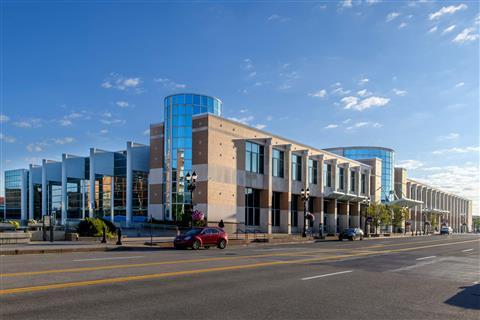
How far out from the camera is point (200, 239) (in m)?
27.6

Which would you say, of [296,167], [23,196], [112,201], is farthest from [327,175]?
[23,196]

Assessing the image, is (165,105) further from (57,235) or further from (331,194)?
(331,194)

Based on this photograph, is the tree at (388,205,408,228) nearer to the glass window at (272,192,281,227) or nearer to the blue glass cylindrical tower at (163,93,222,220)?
the glass window at (272,192,281,227)

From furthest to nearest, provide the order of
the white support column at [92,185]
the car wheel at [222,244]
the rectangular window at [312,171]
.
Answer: the white support column at [92,185], the rectangular window at [312,171], the car wheel at [222,244]

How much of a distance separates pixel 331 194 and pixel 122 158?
32.4 m

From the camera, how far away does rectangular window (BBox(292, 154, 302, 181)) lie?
61906mm

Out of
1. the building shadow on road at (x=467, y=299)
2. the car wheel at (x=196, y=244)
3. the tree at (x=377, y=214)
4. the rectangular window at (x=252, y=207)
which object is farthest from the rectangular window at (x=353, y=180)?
the building shadow on road at (x=467, y=299)

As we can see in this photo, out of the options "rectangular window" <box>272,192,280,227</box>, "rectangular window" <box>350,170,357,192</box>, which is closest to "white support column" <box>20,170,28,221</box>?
"rectangular window" <box>272,192,280,227</box>

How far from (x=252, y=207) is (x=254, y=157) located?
6250 millimetres

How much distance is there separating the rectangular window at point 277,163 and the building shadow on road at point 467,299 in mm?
45214

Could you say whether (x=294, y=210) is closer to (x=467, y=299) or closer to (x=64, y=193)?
(x=64, y=193)

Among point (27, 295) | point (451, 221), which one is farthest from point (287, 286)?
point (451, 221)

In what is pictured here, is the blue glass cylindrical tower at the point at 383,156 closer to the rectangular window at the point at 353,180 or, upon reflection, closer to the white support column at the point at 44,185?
the rectangular window at the point at 353,180

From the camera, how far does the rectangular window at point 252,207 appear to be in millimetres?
53525
